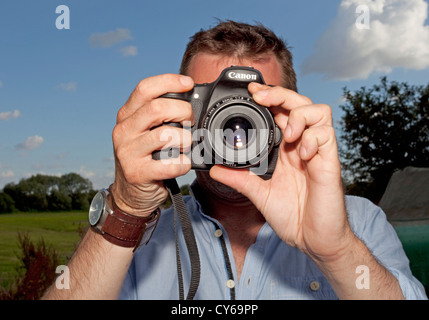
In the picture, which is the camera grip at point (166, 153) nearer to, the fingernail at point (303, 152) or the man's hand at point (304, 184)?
the man's hand at point (304, 184)

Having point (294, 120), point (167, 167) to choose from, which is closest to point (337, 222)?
point (294, 120)

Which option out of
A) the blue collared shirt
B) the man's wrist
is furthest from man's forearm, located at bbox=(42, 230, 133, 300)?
the blue collared shirt

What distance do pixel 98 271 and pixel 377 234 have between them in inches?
67.9

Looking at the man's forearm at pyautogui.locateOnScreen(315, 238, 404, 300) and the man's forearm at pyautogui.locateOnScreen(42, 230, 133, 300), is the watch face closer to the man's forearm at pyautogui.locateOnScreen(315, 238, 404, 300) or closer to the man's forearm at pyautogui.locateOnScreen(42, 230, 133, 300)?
the man's forearm at pyautogui.locateOnScreen(42, 230, 133, 300)

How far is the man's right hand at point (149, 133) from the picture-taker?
6.51 feet

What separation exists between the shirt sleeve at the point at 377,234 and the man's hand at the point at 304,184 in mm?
624

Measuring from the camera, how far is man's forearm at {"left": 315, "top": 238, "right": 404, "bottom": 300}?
203 cm

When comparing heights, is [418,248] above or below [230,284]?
below

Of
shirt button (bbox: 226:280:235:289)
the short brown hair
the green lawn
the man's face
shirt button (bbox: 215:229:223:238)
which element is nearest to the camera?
shirt button (bbox: 226:280:235:289)

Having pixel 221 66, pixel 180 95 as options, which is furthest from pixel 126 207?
pixel 221 66

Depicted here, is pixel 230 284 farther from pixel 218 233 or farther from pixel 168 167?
pixel 168 167

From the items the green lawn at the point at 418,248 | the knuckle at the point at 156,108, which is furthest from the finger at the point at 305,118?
the green lawn at the point at 418,248

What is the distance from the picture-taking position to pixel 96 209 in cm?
223
